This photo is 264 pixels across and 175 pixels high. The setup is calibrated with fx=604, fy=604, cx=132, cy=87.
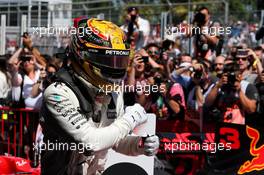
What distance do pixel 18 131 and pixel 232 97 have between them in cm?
334

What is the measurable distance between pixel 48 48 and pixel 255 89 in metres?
7.28

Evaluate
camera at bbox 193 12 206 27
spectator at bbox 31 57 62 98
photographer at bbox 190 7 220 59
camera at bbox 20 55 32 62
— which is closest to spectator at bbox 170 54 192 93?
photographer at bbox 190 7 220 59

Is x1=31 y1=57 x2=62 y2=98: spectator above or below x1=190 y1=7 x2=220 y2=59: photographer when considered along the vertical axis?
below

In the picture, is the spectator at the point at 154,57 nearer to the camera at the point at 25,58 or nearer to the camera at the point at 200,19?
the camera at the point at 200,19

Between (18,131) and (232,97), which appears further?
(18,131)

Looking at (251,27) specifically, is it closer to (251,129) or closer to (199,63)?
(199,63)

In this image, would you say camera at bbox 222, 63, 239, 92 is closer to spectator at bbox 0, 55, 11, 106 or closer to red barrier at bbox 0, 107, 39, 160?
red barrier at bbox 0, 107, 39, 160

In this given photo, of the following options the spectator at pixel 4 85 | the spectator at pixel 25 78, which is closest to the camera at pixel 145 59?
the spectator at pixel 25 78

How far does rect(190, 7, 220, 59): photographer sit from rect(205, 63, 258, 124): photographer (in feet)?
5.89

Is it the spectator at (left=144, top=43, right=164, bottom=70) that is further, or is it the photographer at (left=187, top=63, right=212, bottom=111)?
the spectator at (left=144, top=43, right=164, bottom=70)

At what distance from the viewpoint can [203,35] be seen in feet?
31.3

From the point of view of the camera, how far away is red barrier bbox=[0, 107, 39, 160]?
8852mm

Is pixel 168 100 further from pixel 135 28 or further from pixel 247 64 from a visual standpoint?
pixel 135 28

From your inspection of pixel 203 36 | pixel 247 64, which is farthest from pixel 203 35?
pixel 247 64
